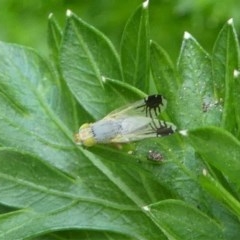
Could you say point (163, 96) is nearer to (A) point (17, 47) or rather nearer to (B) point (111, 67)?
(B) point (111, 67)

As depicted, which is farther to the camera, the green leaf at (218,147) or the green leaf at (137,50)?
the green leaf at (137,50)

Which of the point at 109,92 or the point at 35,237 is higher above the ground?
the point at 109,92

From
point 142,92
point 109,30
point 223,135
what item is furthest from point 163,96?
point 109,30

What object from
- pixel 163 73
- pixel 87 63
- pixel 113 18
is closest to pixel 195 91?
pixel 163 73

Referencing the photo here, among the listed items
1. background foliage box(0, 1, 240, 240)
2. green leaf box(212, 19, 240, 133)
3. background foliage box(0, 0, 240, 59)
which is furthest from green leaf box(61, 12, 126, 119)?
background foliage box(0, 0, 240, 59)

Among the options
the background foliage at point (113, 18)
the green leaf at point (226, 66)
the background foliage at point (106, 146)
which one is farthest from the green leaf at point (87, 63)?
the background foliage at point (113, 18)

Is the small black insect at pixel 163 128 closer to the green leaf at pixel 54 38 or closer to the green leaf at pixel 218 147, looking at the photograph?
the green leaf at pixel 218 147

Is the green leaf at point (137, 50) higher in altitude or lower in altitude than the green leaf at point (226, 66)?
higher
